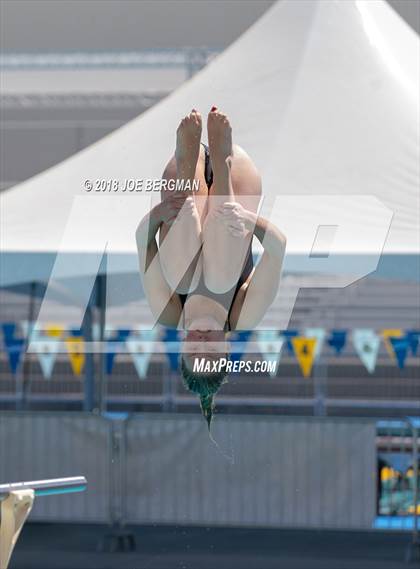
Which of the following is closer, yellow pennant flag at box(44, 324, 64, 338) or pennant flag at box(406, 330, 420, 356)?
pennant flag at box(406, 330, 420, 356)

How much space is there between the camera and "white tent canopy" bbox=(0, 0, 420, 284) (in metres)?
8.62

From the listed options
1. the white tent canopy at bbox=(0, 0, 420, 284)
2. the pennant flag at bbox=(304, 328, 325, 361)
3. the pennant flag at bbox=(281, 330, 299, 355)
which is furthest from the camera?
the pennant flag at bbox=(281, 330, 299, 355)

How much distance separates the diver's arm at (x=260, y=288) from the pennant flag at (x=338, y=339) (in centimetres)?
1007

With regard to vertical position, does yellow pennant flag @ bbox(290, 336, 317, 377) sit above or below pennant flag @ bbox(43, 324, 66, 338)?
below

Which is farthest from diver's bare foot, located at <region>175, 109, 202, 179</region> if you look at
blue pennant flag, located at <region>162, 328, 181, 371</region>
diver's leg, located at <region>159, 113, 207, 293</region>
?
blue pennant flag, located at <region>162, 328, 181, 371</region>

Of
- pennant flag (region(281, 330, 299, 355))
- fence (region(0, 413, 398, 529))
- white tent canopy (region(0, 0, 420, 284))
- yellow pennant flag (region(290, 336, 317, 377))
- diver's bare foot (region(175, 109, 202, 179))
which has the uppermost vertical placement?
white tent canopy (region(0, 0, 420, 284))

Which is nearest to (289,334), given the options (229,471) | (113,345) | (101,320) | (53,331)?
(113,345)

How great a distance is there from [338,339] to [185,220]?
10855 mm

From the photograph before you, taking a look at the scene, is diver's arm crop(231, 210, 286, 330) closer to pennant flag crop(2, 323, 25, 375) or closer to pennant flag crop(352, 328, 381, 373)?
pennant flag crop(352, 328, 381, 373)

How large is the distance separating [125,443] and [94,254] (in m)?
1.43

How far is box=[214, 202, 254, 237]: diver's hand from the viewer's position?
420cm

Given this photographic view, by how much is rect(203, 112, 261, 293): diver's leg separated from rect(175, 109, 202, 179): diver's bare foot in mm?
48

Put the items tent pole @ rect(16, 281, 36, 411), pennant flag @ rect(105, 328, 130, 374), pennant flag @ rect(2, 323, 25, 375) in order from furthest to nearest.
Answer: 1. pennant flag @ rect(2, 323, 25, 375)
2. pennant flag @ rect(105, 328, 130, 374)
3. tent pole @ rect(16, 281, 36, 411)

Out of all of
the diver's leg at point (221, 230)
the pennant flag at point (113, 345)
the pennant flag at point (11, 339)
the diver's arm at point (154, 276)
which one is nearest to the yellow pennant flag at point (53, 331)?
the pennant flag at point (11, 339)
